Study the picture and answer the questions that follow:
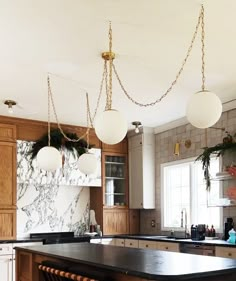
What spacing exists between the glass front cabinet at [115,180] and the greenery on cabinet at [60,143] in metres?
0.61

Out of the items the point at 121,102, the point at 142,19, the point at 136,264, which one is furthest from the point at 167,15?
the point at 121,102

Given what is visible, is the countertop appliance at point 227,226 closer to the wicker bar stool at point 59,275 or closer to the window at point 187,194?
the window at point 187,194

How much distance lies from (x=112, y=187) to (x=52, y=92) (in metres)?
2.72

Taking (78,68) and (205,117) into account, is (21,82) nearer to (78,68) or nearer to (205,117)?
(78,68)

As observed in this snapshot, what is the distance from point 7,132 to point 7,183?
0.76m

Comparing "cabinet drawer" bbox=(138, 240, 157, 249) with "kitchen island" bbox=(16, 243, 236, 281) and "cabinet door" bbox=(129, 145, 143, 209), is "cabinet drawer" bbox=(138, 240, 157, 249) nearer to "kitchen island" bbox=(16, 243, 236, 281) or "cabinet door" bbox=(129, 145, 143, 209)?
"cabinet door" bbox=(129, 145, 143, 209)

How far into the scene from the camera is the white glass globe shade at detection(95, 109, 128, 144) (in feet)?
11.2

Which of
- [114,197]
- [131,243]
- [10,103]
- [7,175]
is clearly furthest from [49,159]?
[114,197]

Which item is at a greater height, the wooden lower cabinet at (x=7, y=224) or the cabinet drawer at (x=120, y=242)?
the wooden lower cabinet at (x=7, y=224)

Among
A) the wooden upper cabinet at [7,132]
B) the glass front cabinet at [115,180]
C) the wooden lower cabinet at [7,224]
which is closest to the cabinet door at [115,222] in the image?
the glass front cabinet at [115,180]

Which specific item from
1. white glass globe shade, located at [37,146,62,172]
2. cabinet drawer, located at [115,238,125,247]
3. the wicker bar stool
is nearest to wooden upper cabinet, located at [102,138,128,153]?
cabinet drawer, located at [115,238,125,247]

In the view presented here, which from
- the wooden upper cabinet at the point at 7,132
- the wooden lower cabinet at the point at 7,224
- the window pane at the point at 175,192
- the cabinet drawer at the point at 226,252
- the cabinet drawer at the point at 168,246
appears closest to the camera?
the cabinet drawer at the point at 226,252

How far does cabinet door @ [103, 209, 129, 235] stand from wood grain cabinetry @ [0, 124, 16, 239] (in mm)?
1635

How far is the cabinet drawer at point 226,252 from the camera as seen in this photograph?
4.81m
